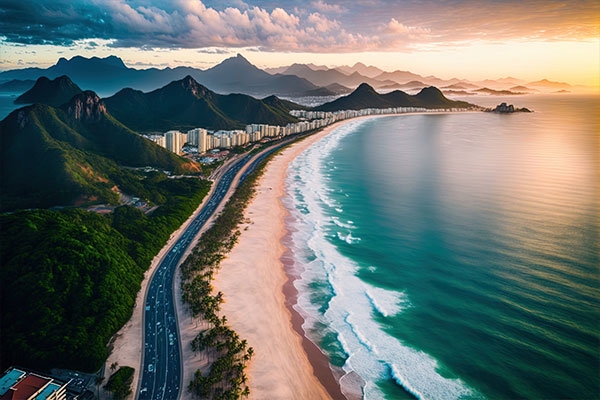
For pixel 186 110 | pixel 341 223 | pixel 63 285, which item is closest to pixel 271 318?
pixel 63 285

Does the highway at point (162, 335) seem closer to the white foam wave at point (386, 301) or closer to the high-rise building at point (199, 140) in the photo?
the white foam wave at point (386, 301)

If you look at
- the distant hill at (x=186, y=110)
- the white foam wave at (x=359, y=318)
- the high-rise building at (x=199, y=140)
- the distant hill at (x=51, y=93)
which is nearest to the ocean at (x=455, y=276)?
the white foam wave at (x=359, y=318)

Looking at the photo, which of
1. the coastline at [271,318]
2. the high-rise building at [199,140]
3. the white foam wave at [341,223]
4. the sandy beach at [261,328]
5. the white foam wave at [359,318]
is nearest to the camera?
the white foam wave at [359,318]

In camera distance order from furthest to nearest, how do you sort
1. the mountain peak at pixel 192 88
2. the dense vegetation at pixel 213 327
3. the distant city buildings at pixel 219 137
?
1. the mountain peak at pixel 192 88
2. the distant city buildings at pixel 219 137
3. the dense vegetation at pixel 213 327

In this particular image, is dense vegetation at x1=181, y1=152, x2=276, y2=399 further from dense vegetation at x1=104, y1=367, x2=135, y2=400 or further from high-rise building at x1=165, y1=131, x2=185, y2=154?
high-rise building at x1=165, y1=131, x2=185, y2=154

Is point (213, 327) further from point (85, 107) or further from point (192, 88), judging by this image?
point (192, 88)

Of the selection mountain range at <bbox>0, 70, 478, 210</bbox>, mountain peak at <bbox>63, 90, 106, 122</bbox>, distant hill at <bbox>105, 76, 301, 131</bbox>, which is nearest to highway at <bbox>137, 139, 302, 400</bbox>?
mountain range at <bbox>0, 70, 478, 210</bbox>

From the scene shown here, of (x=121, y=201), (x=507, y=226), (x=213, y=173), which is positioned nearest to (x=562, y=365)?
(x=507, y=226)
